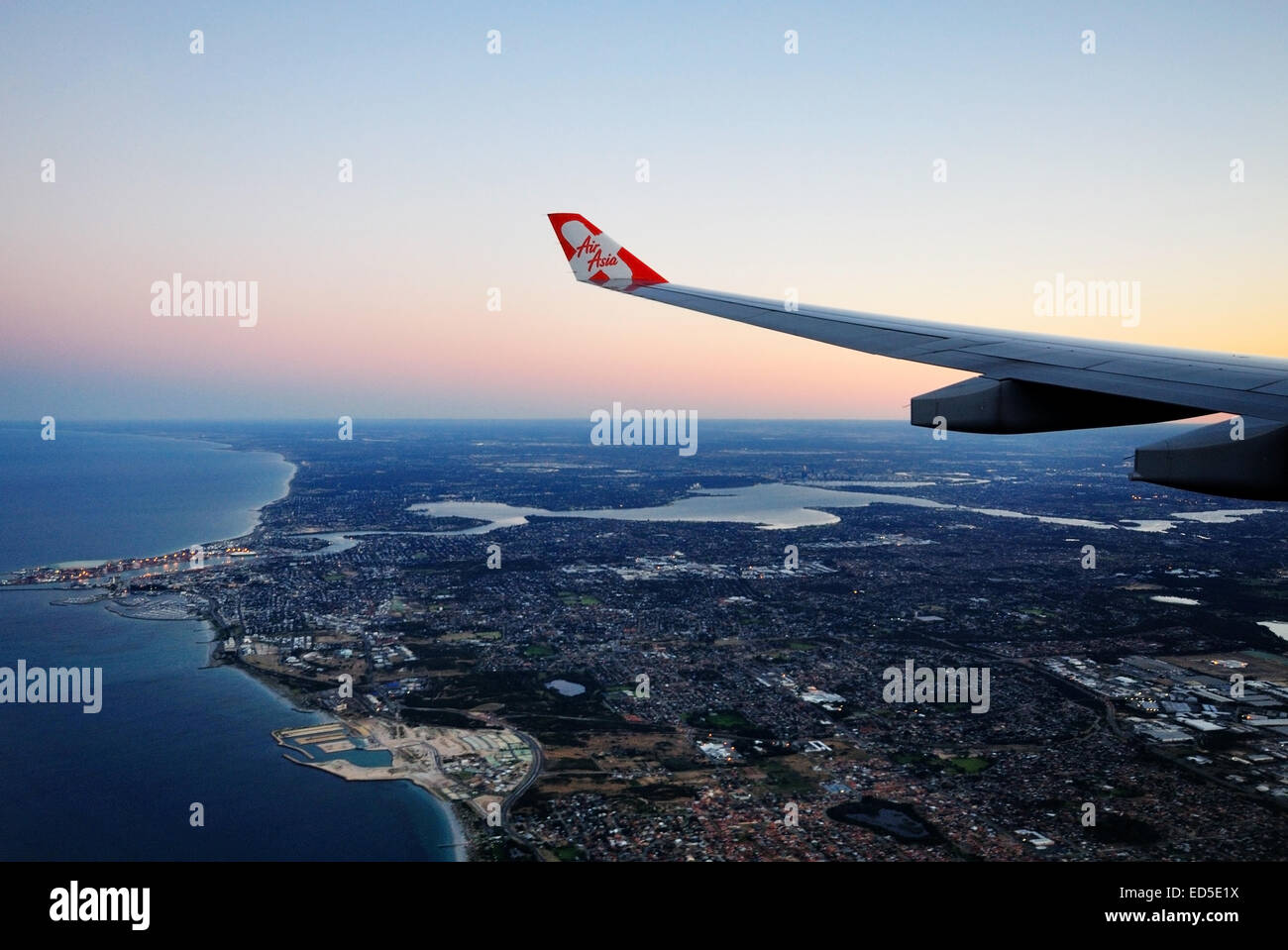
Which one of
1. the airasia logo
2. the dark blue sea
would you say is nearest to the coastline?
the dark blue sea

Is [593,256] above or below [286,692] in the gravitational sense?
above

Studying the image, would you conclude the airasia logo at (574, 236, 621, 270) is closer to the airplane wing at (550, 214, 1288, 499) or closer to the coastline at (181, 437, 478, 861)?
the airplane wing at (550, 214, 1288, 499)

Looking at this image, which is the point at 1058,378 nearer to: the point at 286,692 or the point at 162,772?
the point at 162,772

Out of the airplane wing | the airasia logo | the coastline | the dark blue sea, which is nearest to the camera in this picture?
the airplane wing

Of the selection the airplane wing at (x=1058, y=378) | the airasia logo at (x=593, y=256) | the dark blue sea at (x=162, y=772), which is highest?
the airasia logo at (x=593, y=256)

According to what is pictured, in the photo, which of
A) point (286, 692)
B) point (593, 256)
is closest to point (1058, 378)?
point (593, 256)

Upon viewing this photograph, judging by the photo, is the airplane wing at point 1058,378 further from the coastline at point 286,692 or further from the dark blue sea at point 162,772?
the dark blue sea at point 162,772

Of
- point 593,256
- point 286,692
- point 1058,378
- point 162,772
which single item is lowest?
point 162,772

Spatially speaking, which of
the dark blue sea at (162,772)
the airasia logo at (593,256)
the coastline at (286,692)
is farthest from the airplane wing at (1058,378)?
the dark blue sea at (162,772)
